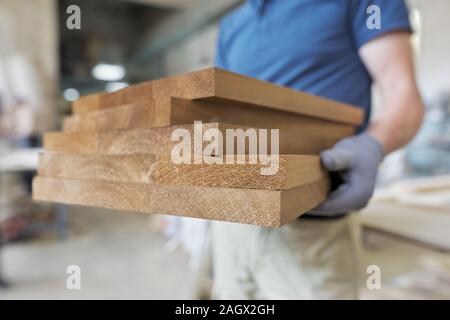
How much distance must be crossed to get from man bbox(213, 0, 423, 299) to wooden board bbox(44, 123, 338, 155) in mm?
107

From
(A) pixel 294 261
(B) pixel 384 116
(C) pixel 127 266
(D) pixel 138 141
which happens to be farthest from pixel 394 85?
(C) pixel 127 266

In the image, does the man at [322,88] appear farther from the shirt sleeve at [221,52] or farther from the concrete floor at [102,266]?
the concrete floor at [102,266]

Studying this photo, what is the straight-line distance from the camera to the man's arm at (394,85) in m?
0.67

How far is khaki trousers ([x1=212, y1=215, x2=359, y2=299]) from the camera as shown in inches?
29.3

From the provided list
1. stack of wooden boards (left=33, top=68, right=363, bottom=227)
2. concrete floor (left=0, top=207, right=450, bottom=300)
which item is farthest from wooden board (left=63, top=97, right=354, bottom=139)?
concrete floor (left=0, top=207, right=450, bottom=300)

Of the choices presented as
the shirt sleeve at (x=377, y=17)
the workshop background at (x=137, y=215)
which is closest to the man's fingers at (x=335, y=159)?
the shirt sleeve at (x=377, y=17)

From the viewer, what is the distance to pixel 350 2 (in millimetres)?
674

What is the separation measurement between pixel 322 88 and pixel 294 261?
16.1 inches

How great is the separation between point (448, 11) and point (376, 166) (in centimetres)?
396

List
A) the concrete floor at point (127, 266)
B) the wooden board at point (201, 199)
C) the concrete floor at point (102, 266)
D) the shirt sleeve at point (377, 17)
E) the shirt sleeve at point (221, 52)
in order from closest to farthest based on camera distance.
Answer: the wooden board at point (201, 199) < the shirt sleeve at point (377, 17) < the shirt sleeve at point (221, 52) < the concrete floor at point (127, 266) < the concrete floor at point (102, 266)

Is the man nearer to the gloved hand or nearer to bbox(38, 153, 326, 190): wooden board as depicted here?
the gloved hand

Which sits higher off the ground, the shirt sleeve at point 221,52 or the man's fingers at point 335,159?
the shirt sleeve at point 221,52

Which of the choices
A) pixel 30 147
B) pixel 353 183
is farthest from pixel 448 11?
pixel 30 147

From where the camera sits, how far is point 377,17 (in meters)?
0.67
